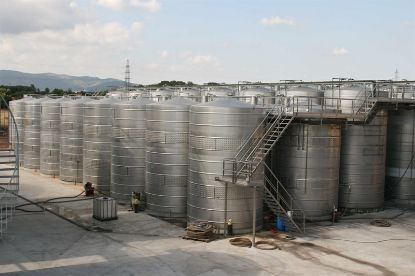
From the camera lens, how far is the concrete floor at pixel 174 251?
1838 centimetres

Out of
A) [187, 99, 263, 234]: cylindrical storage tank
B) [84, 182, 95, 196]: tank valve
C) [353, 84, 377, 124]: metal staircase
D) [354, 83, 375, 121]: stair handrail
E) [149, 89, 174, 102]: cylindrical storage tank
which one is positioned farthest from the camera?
[149, 89, 174, 102]: cylindrical storage tank

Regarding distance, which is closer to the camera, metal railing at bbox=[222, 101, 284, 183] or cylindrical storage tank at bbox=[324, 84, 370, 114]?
metal railing at bbox=[222, 101, 284, 183]

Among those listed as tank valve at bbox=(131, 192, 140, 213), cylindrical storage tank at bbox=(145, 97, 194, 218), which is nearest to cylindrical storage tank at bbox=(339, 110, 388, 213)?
cylindrical storage tank at bbox=(145, 97, 194, 218)

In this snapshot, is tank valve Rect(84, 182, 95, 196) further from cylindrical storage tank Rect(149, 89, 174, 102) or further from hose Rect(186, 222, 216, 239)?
hose Rect(186, 222, 216, 239)

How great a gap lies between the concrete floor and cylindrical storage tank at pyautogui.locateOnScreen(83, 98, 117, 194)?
267 inches

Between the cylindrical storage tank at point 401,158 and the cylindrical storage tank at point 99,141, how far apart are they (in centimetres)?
1885

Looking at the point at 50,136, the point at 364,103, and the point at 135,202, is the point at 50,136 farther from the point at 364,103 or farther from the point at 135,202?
the point at 364,103

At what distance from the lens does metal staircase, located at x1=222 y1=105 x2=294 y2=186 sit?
73.9 feet

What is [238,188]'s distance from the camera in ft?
76.3

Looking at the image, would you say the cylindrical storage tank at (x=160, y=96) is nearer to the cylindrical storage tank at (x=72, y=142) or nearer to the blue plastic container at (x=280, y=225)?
the cylindrical storage tank at (x=72, y=142)

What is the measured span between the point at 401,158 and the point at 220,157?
14.7 metres

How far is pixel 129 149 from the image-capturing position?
96.1 ft

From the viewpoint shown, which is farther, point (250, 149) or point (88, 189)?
point (88, 189)

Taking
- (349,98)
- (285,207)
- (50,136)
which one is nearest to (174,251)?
(285,207)
